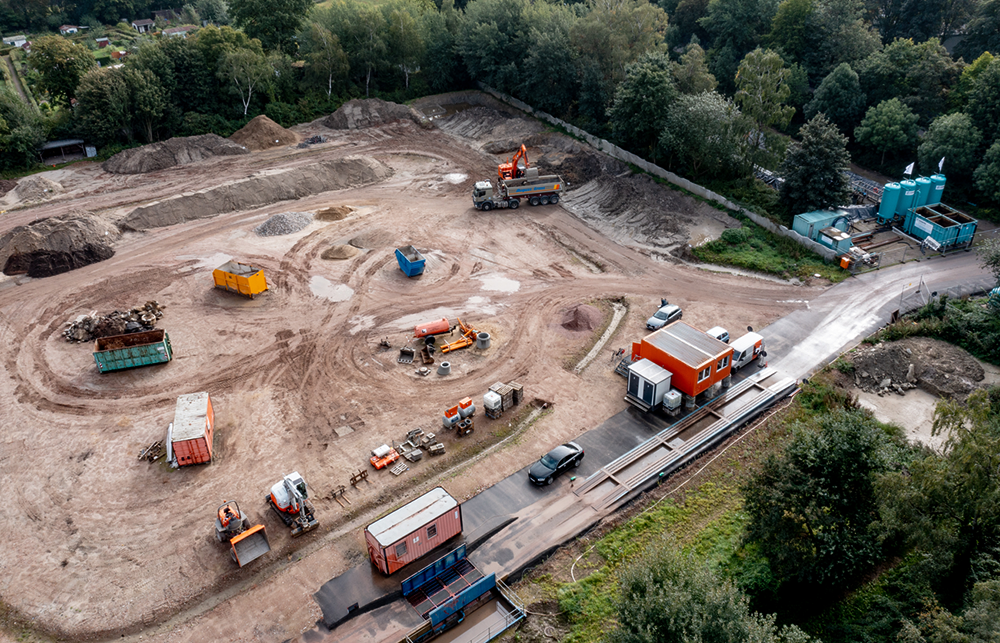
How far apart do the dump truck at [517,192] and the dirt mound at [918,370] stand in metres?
28.8

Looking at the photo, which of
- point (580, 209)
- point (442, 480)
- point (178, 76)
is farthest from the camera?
point (178, 76)

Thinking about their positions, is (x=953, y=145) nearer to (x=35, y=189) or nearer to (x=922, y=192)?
(x=922, y=192)

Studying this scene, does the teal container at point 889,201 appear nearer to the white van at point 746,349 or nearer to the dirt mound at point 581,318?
the white van at point 746,349

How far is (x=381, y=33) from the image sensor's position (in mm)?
80500

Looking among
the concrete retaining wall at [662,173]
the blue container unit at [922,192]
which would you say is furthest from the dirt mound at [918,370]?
the blue container unit at [922,192]

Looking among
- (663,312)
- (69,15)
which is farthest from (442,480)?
(69,15)

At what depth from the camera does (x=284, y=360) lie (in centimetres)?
3809

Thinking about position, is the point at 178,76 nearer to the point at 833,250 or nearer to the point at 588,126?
the point at 588,126

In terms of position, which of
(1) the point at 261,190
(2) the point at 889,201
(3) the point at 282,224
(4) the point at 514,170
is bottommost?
(3) the point at 282,224

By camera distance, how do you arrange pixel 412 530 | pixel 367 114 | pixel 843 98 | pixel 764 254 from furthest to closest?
pixel 367 114 < pixel 843 98 < pixel 764 254 < pixel 412 530

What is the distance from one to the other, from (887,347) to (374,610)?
30618 mm

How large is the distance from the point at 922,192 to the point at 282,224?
50.2 m

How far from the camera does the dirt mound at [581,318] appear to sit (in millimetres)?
40250

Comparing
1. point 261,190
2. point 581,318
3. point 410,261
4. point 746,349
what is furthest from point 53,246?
point 746,349
